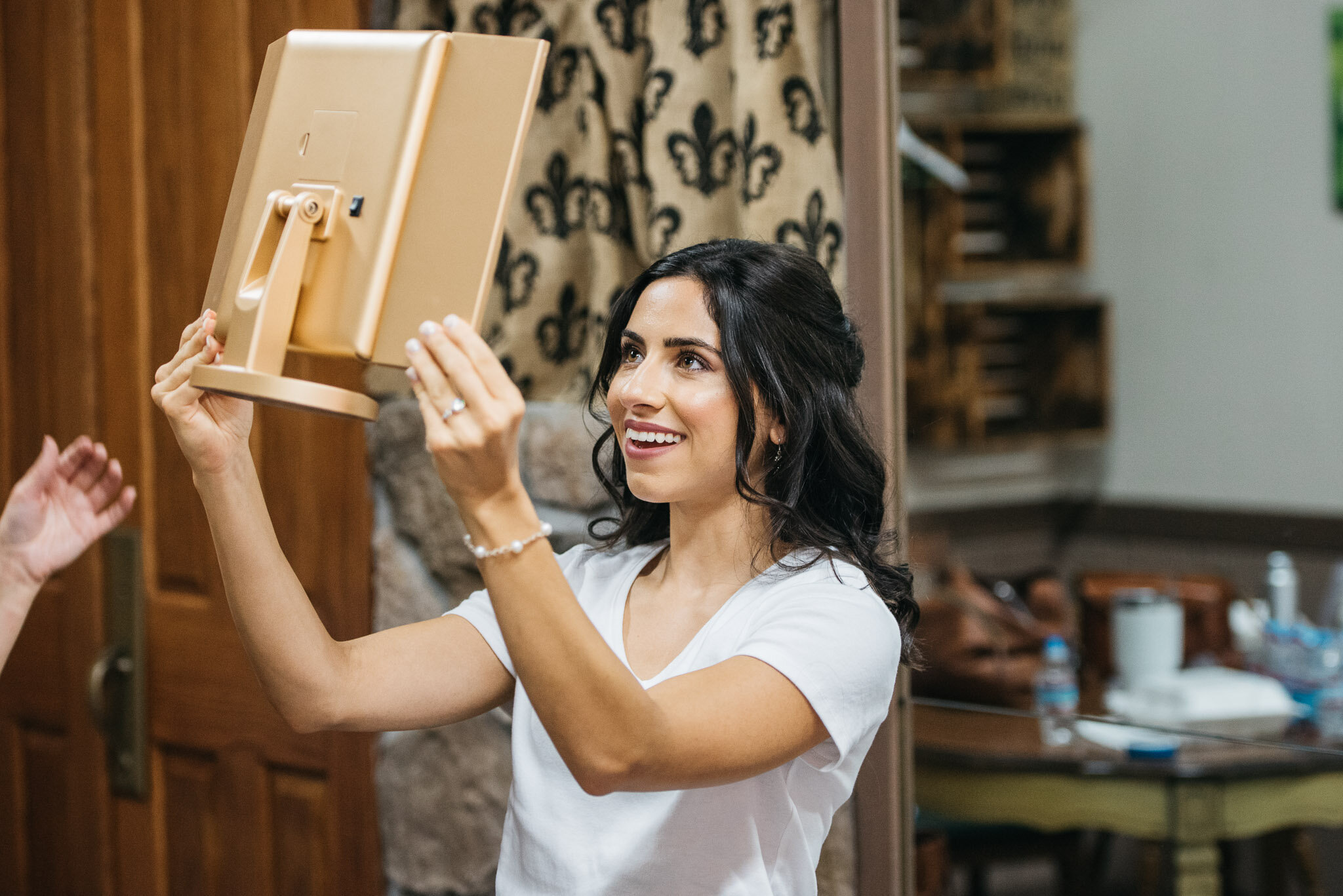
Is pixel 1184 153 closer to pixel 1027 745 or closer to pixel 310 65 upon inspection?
pixel 1027 745

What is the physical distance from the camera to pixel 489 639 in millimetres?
1256

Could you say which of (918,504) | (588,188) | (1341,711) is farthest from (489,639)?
(918,504)

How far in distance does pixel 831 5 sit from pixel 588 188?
1.36ft

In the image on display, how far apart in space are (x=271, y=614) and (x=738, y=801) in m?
0.45

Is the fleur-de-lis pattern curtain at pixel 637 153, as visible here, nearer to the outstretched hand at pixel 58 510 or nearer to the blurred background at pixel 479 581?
the blurred background at pixel 479 581

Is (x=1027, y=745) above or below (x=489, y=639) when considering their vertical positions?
below

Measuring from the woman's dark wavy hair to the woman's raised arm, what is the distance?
38 cm

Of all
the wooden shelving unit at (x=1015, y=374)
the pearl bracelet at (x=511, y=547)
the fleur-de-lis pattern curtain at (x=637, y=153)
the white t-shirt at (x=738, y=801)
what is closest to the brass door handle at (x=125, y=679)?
the fleur-de-lis pattern curtain at (x=637, y=153)

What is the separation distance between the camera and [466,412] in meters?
0.84

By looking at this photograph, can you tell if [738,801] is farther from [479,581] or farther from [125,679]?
[125,679]

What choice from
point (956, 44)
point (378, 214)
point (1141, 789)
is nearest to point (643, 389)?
point (378, 214)

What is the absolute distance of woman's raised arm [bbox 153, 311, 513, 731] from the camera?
110cm

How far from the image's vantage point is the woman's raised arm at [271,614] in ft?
3.62

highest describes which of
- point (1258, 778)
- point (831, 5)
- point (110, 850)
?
point (831, 5)
